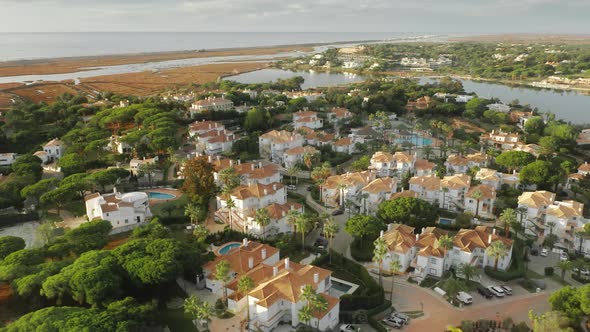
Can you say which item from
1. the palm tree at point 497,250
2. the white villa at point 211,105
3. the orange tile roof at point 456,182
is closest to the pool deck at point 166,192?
the orange tile roof at point 456,182

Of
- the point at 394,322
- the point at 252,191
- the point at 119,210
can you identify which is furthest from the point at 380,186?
the point at 119,210

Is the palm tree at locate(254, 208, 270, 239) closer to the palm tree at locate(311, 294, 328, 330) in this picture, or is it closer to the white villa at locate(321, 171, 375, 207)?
the white villa at locate(321, 171, 375, 207)

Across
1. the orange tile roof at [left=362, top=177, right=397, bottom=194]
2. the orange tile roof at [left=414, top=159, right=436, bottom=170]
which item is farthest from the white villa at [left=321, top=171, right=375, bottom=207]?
the orange tile roof at [left=414, top=159, right=436, bottom=170]

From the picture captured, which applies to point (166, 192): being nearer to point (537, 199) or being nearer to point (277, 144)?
point (277, 144)

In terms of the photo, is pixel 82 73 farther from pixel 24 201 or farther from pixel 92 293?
pixel 92 293

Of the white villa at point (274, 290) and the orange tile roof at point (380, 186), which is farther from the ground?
the orange tile roof at point (380, 186)

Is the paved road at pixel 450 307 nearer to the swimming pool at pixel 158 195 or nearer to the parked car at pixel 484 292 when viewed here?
the parked car at pixel 484 292

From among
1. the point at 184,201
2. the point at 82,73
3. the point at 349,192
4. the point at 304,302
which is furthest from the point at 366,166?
the point at 82,73

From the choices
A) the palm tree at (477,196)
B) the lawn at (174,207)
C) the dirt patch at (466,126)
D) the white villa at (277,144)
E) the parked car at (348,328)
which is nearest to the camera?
the parked car at (348,328)
